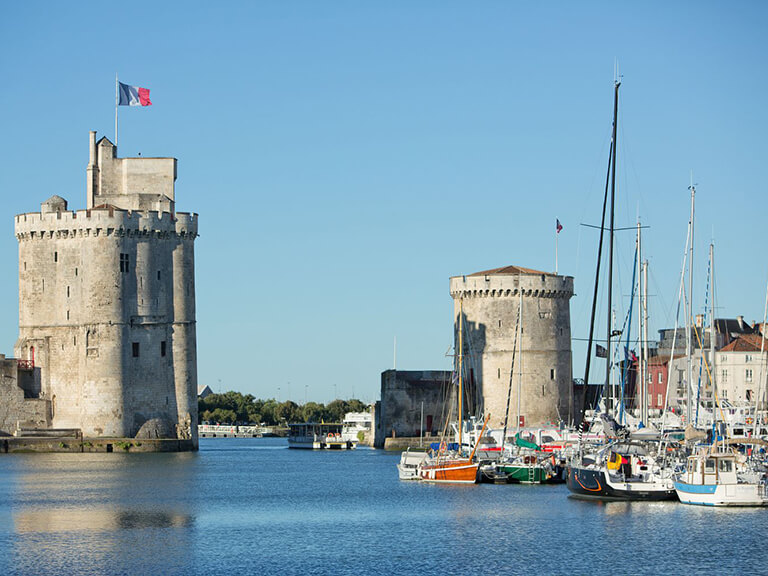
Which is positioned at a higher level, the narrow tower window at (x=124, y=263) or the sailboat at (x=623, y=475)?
the narrow tower window at (x=124, y=263)

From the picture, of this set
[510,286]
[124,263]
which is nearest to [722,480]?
[510,286]

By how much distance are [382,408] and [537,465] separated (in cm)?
3122

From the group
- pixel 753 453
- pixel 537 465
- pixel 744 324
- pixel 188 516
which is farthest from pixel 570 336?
pixel 188 516

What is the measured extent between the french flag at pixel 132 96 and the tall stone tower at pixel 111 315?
522cm

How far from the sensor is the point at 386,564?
34125mm

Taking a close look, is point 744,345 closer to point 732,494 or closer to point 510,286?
point 510,286

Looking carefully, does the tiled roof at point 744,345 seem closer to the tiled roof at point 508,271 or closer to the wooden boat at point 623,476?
the tiled roof at point 508,271

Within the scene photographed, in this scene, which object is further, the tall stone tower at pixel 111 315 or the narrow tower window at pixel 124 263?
the narrow tower window at pixel 124 263

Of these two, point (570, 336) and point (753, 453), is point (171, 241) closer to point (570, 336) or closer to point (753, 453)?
point (570, 336)

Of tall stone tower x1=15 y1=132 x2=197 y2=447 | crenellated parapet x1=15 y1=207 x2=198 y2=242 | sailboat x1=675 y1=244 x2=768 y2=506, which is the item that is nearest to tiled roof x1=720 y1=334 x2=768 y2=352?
tall stone tower x1=15 y1=132 x2=197 y2=447

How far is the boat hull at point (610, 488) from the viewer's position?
44.7 m

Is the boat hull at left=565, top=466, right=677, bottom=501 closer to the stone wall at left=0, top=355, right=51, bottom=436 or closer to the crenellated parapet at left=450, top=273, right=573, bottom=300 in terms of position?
the crenellated parapet at left=450, top=273, right=573, bottom=300

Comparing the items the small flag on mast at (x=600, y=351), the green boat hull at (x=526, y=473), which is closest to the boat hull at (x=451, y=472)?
the green boat hull at (x=526, y=473)

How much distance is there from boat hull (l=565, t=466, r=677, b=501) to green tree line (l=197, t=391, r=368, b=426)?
415 feet
